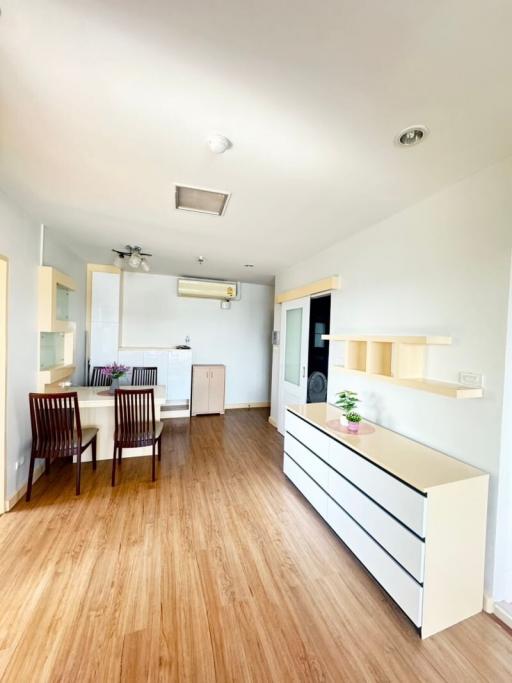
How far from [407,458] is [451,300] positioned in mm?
1089

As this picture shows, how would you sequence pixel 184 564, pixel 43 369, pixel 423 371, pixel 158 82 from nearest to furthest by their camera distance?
pixel 158 82
pixel 184 564
pixel 423 371
pixel 43 369

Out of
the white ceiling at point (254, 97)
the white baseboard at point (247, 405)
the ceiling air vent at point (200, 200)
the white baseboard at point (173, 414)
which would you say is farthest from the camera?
the white baseboard at point (247, 405)

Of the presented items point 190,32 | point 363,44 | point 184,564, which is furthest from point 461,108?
point 184,564

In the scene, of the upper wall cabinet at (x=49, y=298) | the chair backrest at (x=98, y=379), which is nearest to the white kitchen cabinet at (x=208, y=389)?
the chair backrest at (x=98, y=379)

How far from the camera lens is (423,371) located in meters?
2.07

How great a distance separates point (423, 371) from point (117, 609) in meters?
2.40

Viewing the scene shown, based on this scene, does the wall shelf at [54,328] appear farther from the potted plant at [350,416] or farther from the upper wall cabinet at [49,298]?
the potted plant at [350,416]

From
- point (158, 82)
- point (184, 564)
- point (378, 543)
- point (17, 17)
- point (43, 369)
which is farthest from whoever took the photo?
point (43, 369)

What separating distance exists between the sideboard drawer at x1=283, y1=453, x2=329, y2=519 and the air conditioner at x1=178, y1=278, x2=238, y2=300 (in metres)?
3.28

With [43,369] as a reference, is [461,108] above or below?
above

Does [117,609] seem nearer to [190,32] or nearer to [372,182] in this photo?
[190,32]

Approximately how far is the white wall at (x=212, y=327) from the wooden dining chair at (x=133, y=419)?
8.67 feet

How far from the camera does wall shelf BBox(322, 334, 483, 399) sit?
1.76 metres

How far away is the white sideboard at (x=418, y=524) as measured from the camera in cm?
145
